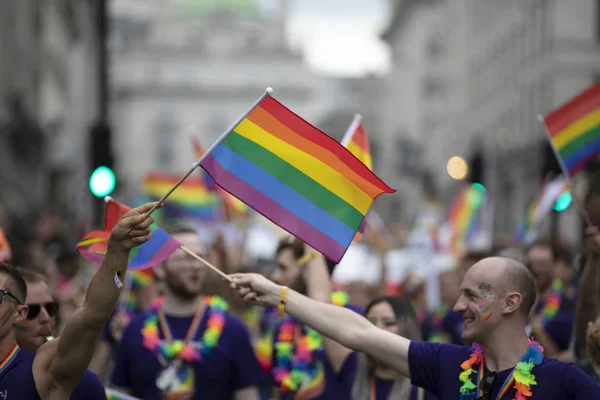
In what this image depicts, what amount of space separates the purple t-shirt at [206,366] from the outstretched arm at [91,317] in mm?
2196

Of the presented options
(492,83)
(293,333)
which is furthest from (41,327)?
(492,83)

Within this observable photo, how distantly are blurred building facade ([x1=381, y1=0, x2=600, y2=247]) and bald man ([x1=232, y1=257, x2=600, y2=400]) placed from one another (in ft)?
40.6

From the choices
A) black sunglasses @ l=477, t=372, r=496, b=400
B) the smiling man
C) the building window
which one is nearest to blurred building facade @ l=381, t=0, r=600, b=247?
the smiling man

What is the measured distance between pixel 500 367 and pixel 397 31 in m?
87.9

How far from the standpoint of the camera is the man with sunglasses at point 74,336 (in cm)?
425

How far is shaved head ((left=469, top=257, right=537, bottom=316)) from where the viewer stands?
14.8 feet

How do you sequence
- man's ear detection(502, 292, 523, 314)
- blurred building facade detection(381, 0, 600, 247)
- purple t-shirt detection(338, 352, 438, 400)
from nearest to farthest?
man's ear detection(502, 292, 523, 314) < purple t-shirt detection(338, 352, 438, 400) < blurred building facade detection(381, 0, 600, 247)

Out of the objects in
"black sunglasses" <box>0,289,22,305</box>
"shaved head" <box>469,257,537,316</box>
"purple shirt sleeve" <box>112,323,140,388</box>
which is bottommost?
"purple shirt sleeve" <box>112,323,140,388</box>

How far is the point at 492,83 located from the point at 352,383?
4784 centimetres

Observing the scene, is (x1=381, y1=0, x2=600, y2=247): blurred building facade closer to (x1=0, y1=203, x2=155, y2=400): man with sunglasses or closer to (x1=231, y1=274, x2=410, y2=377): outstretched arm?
(x1=231, y1=274, x2=410, y2=377): outstretched arm

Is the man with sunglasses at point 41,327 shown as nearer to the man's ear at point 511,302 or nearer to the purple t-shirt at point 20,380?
the purple t-shirt at point 20,380

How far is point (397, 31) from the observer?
91.0 metres

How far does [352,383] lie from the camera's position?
6.19 m

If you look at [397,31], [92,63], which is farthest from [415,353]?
[397,31]
